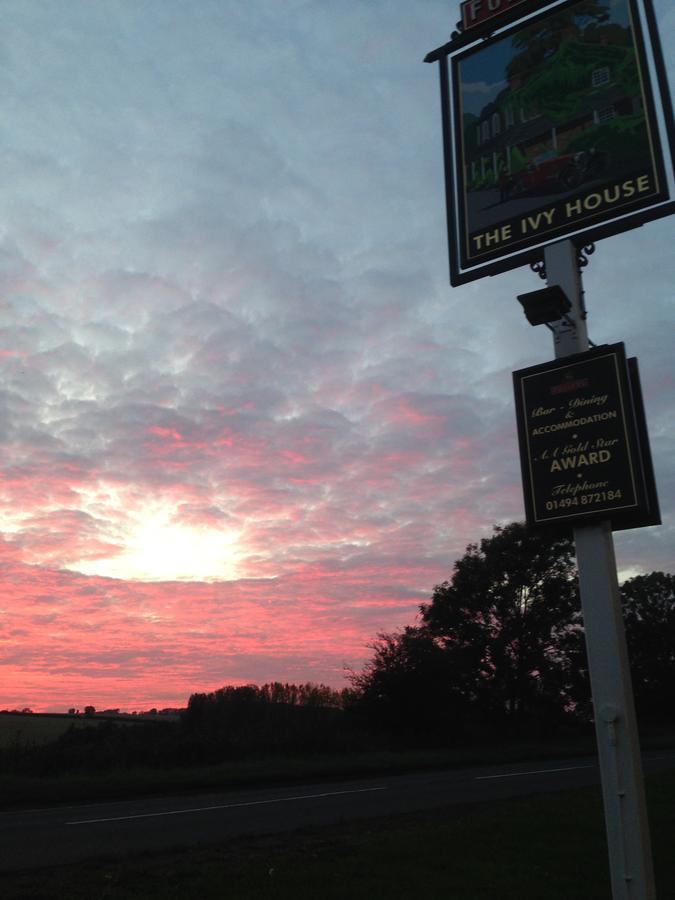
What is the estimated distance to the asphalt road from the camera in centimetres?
1059

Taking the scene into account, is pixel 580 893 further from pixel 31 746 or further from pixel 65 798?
pixel 31 746

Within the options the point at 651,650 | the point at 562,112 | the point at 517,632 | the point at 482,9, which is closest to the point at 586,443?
the point at 562,112

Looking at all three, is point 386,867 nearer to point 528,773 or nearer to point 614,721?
point 614,721

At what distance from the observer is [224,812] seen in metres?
14.0

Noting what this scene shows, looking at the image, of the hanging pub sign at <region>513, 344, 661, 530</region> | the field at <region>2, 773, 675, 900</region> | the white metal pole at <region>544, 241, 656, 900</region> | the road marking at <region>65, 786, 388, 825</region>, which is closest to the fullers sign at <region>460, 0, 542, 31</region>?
the hanging pub sign at <region>513, 344, 661, 530</region>

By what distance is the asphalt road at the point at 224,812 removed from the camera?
10586 millimetres

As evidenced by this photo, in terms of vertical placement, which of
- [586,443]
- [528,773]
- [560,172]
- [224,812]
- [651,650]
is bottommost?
[224,812]

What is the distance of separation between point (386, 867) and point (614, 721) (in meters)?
3.33

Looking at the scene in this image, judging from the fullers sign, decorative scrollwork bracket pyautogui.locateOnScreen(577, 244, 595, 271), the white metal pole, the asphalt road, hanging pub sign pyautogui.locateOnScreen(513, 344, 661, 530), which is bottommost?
the asphalt road

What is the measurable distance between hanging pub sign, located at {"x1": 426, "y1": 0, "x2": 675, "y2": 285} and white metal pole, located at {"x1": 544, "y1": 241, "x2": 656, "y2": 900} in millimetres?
3677

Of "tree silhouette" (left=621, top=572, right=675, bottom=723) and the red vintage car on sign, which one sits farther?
"tree silhouette" (left=621, top=572, right=675, bottom=723)

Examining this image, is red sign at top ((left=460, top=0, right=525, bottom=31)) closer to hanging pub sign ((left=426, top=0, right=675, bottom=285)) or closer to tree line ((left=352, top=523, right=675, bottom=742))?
hanging pub sign ((left=426, top=0, right=675, bottom=285))

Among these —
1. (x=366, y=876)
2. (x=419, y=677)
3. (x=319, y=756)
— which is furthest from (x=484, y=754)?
(x=366, y=876)

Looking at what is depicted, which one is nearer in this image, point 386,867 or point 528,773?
point 386,867
